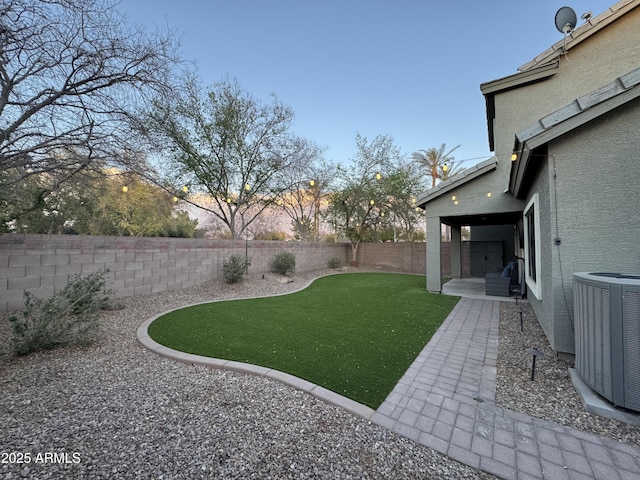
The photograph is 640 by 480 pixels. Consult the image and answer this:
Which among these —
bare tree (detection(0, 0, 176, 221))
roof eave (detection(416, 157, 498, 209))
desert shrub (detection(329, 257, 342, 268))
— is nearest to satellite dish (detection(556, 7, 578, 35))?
roof eave (detection(416, 157, 498, 209))

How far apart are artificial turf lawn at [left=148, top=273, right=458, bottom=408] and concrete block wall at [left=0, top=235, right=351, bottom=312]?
2.18m

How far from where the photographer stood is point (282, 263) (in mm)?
11891

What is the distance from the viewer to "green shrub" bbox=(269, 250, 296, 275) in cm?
1191

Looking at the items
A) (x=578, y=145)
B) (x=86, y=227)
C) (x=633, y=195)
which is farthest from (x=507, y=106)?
(x=86, y=227)

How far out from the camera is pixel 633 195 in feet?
10.2

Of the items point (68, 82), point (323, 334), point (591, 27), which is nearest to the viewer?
point (68, 82)

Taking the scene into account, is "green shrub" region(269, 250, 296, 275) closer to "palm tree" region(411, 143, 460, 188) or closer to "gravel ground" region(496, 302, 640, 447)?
"gravel ground" region(496, 302, 640, 447)

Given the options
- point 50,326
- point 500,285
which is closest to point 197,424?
point 50,326

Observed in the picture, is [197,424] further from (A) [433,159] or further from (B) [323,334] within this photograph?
(A) [433,159]

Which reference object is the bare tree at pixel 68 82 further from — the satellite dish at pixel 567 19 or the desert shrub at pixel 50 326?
the satellite dish at pixel 567 19

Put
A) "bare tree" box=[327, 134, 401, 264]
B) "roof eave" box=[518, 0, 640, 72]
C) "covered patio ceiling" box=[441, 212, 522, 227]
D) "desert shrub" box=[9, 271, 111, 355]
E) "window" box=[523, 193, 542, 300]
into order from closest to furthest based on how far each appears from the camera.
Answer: "desert shrub" box=[9, 271, 111, 355] < "window" box=[523, 193, 542, 300] < "roof eave" box=[518, 0, 640, 72] < "covered patio ceiling" box=[441, 212, 522, 227] < "bare tree" box=[327, 134, 401, 264]

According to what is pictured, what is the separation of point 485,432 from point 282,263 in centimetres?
1019

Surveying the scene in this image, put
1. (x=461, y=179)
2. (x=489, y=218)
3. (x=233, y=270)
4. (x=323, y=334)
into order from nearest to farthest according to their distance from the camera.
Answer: (x=323, y=334), (x=461, y=179), (x=233, y=270), (x=489, y=218)

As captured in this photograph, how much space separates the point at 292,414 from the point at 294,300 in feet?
17.9
